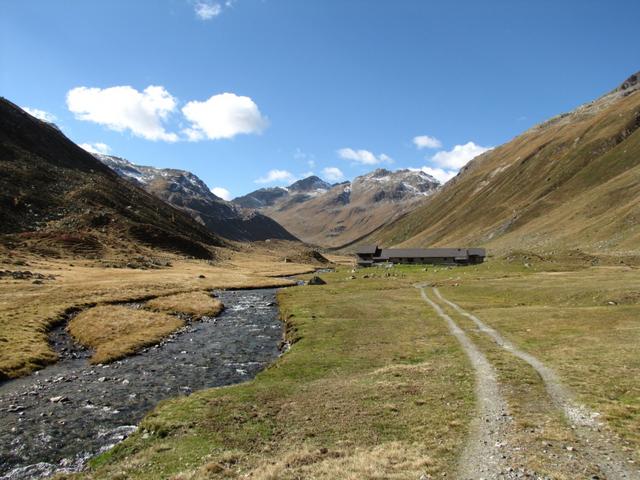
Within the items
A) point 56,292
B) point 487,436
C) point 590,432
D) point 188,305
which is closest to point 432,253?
point 188,305

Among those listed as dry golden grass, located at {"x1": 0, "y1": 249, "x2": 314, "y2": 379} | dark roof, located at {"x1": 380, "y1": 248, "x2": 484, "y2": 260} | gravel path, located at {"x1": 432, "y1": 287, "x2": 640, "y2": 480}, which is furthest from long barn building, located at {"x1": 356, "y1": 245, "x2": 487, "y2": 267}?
gravel path, located at {"x1": 432, "y1": 287, "x2": 640, "y2": 480}

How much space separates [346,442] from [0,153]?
220 metres

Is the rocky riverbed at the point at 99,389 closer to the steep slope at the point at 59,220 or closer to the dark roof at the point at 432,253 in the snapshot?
the steep slope at the point at 59,220

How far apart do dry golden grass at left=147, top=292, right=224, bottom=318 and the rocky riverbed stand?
12602 mm

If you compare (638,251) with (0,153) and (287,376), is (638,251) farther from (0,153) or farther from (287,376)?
(0,153)

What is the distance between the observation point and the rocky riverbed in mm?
23969

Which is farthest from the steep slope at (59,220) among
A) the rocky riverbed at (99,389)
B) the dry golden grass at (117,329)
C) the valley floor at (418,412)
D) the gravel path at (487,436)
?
the gravel path at (487,436)

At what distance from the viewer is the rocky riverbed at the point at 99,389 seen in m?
24.0

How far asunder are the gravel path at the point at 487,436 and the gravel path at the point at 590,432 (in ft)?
9.51

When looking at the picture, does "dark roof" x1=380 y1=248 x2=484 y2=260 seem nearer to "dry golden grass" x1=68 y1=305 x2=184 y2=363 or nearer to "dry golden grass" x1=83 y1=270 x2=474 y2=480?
"dry golden grass" x1=68 y1=305 x2=184 y2=363

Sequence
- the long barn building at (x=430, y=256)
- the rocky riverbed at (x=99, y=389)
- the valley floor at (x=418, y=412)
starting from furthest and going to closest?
the long barn building at (x=430, y=256) < the rocky riverbed at (x=99, y=389) < the valley floor at (x=418, y=412)

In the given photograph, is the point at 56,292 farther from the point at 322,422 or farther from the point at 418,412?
the point at 418,412

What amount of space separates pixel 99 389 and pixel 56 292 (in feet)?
169

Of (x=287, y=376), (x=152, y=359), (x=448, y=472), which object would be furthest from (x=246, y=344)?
(x=448, y=472)
